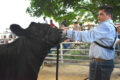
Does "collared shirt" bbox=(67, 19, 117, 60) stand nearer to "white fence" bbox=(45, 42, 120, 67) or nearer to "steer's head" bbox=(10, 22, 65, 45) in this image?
"steer's head" bbox=(10, 22, 65, 45)

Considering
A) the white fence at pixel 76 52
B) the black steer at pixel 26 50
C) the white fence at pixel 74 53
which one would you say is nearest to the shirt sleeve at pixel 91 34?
the black steer at pixel 26 50

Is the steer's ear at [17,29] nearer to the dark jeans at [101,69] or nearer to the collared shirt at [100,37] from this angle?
the collared shirt at [100,37]

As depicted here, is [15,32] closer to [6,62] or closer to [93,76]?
[6,62]

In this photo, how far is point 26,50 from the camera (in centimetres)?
291

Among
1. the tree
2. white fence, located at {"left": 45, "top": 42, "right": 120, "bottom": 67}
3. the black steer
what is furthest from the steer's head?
white fence, located at {"left": 45, "top": 42, "right": 120, "bottom": 67}

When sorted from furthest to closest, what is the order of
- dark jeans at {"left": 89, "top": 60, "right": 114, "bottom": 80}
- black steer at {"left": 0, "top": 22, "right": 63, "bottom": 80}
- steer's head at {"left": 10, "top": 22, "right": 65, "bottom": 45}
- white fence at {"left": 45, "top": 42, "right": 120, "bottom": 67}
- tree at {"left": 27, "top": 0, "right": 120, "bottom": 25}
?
white fence at {"left": 45, "top": 42, "right": 120, "bottom": 67}
tree at {"left": 27, "top": 0, "right": 120, "bottom": 25}
dark jeans at {"left": 89, "top": 60, "right": 114, "bottom": 80}
steer's head at {"left": 10, "top": 22, "right": 65, "bottom": 45}
black steer at {"left": 0, "top": 22, "right": 63, "bottom": 80}

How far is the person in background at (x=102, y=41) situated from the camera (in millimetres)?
2726

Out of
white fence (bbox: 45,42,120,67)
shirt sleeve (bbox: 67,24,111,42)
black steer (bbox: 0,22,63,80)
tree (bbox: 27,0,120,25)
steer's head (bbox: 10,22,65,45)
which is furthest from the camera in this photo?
white fence (bbox: 45,42,120,67)

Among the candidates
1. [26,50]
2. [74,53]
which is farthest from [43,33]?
[74,53]

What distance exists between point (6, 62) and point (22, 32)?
20.7 inches

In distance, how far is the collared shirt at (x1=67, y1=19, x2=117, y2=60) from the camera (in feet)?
8.85

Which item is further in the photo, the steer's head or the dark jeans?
the dark jeans

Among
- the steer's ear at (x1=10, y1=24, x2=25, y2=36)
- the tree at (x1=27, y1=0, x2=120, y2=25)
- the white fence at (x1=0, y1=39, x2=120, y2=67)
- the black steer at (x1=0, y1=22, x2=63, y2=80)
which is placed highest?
the tree at (x1=27, y1=0, x2=120, y2=25)

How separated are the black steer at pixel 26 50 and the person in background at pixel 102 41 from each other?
45 cm
